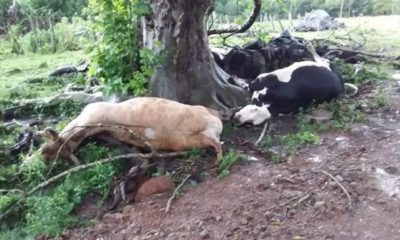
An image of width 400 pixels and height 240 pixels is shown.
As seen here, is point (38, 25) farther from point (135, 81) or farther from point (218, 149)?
point (218, 149)

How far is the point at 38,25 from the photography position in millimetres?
Result: 16094

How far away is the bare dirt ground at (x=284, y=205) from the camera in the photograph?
10.4 feet

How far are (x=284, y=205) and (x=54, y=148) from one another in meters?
1.93

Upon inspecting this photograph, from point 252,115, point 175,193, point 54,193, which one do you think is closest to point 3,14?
point 252,115

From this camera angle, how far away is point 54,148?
4.21 meters

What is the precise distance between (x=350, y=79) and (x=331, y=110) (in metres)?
1.53

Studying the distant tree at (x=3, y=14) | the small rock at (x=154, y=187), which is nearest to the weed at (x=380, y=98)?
the small rock at (x=154, y=187)

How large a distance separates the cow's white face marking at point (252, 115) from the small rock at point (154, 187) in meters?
1.37

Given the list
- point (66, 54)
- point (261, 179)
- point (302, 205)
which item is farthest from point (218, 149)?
Answer: point (66, 54)

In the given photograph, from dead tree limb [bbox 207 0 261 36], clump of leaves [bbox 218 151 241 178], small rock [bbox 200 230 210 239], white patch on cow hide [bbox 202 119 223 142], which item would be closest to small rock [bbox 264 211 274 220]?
small rock [bbox 200 230 210 239]

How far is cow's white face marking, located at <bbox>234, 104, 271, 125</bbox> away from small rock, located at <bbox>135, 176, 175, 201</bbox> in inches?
54.0

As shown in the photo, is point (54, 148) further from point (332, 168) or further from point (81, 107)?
point (332, 168)

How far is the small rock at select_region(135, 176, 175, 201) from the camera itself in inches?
147

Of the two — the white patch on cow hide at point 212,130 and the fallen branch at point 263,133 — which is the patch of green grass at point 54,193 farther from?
the fallen branch at point 263,133
